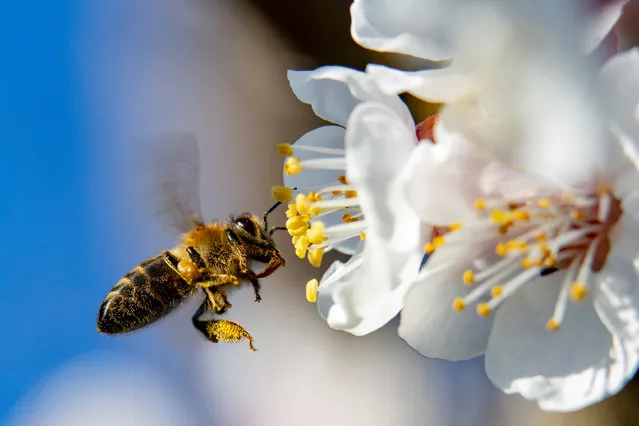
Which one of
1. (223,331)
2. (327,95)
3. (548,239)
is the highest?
(327,95)

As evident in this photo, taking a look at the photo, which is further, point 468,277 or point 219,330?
point 219,330

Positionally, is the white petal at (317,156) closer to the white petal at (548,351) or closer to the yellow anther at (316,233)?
the yellow anther at (316,233)

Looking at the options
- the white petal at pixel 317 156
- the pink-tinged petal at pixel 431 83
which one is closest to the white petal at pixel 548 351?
the pink-tinged petal at pixel 431 83

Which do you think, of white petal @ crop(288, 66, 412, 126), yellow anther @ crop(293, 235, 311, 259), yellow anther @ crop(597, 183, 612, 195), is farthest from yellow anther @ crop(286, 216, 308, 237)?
yellow anther @ crop(597, 183, 612, 195)

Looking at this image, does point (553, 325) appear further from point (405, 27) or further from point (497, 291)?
point (405, 27)

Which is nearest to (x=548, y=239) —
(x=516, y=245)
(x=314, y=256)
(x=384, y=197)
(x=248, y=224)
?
(x=516, y=245)

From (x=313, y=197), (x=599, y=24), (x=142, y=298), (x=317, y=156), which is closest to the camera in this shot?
(x=599, y=24)

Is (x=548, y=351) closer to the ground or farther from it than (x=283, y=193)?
closer to the ground
